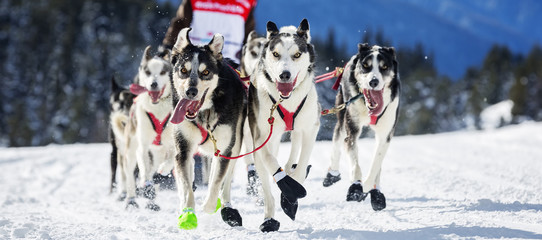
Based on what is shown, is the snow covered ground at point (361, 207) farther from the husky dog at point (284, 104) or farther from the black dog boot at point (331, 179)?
the husky dog at point (284, 104)

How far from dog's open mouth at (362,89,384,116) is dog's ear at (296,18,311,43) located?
0.86 meters

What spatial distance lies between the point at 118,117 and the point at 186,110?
358 centimetres

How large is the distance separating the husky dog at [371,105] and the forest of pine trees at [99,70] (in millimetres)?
38749

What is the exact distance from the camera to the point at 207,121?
3453 millimetres

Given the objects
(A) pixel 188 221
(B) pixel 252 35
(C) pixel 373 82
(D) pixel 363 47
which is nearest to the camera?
(A) pixel 188 221

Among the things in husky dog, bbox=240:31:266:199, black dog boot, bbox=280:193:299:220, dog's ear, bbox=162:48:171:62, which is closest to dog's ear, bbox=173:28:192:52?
black dog boot, bbox=280:193:299:220

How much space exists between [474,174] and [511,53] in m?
67.8

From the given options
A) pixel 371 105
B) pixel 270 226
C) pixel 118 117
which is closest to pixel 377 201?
pixel 371 105

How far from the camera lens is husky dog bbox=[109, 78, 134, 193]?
6504mm

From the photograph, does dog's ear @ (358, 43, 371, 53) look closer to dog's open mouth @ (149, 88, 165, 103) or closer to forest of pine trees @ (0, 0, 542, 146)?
dog's open mouth @ (149, 88, 165, 103)

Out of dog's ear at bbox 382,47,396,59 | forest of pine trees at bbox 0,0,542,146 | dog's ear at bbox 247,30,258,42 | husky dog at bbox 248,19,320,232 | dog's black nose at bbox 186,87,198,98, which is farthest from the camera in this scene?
forest of pine trees at bbox 0,0,542,146

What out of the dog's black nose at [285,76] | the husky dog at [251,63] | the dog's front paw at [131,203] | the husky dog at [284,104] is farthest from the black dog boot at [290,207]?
the dog's front paw at [131,203]

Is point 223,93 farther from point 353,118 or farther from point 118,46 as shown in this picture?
point 118,46

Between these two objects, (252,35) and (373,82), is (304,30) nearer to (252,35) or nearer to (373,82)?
(373,82)
